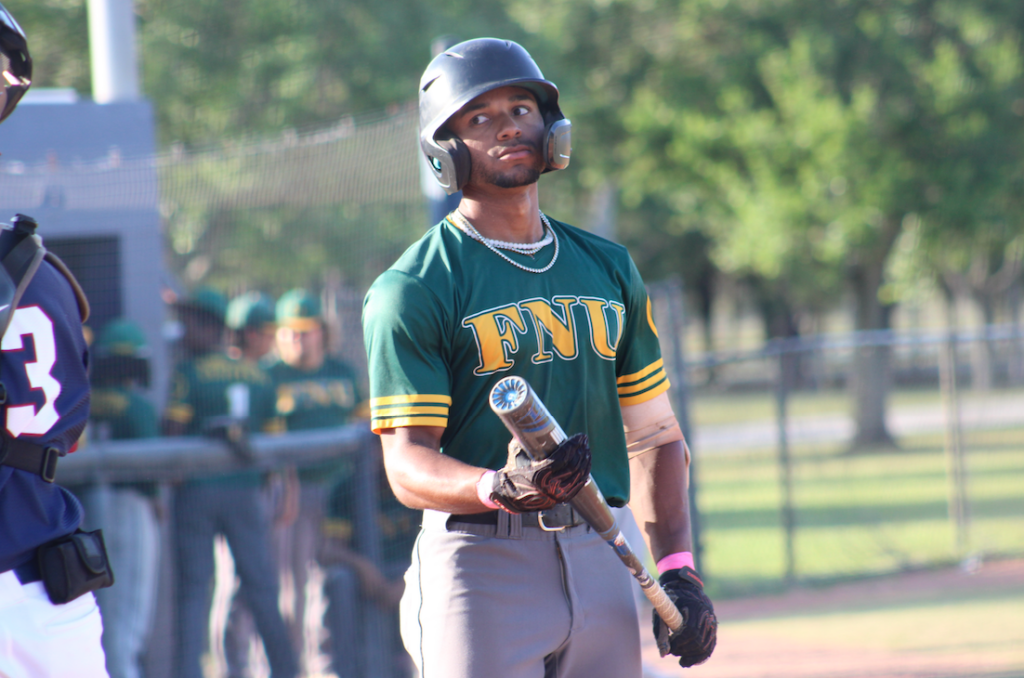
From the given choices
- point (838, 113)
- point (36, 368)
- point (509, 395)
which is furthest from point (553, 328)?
point (838, 113)

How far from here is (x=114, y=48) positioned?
22.1 ft

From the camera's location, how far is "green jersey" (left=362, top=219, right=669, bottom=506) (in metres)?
2.33

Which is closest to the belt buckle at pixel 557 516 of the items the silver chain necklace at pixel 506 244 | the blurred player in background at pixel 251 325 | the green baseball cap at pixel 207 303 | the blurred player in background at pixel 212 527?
the silver chain necklace at pixel 506 244

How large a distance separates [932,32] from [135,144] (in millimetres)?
13682

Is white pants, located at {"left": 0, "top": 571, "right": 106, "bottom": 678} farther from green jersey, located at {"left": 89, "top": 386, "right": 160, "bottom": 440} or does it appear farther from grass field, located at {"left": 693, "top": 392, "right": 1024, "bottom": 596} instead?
grass field, located at {"left": 693, "top": 392, "right": 1024, "bottom": 596}

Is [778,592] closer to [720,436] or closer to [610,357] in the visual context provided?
[720,436]

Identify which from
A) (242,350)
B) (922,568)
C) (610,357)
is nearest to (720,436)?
(922,568)

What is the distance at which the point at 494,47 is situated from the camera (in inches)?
99.3

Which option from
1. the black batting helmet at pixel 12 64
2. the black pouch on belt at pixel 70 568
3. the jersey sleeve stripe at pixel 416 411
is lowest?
the black pouch on belt at pixel 70 568

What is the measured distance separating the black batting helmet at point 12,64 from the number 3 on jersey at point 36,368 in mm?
526

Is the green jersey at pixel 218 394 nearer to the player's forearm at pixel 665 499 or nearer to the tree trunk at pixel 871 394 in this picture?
the player's forearm at pixel 665 499

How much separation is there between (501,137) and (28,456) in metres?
1.34

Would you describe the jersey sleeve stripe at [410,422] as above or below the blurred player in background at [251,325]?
below

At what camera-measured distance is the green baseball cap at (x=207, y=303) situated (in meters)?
6.41
